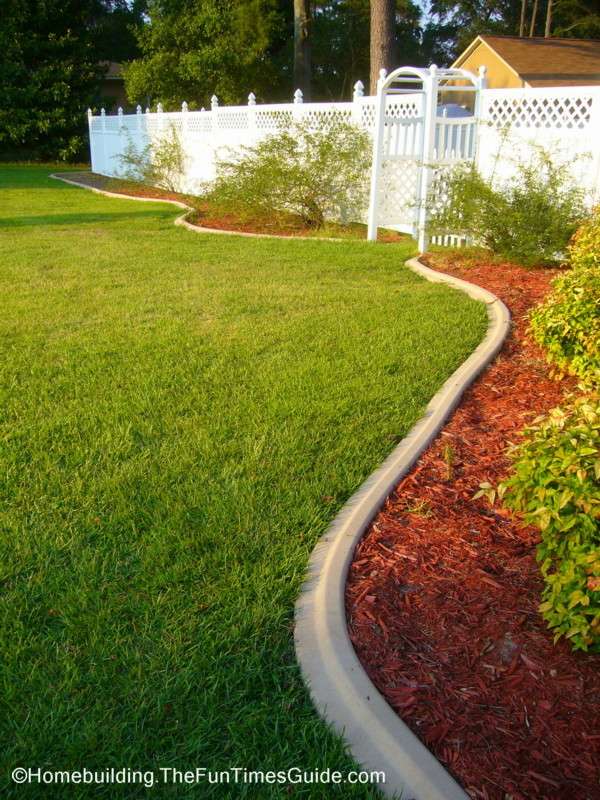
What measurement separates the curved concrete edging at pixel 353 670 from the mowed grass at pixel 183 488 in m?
0.06

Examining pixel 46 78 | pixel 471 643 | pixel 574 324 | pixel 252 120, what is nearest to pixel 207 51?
pixel 46 78

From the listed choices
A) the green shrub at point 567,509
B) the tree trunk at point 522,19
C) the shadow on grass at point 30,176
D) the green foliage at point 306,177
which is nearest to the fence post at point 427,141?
the green foliage at point 306,177

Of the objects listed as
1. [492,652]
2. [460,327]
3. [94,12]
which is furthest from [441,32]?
[492,652]

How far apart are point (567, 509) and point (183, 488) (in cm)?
166

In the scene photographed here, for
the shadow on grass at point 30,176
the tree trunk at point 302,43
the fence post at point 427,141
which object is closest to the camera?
the fence post at point 427,141

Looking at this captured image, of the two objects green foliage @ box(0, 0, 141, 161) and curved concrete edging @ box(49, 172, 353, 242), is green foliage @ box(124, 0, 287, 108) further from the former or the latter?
curved concrete edging @ box(49, 172, 353, 242)

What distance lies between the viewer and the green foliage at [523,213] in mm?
7730

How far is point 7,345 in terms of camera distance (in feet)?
17.9

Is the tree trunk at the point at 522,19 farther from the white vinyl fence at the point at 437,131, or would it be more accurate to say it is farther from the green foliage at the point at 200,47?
the white vinyl fence at the point at 437,131

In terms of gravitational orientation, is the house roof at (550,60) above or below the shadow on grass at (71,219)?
above

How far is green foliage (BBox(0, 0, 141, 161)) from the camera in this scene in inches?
1191

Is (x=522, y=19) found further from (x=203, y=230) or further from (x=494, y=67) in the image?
(x=203, y=230)

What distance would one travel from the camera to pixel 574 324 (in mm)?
4781

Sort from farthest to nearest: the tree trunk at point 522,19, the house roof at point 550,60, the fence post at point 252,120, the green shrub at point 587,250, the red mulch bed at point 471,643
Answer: the tree trunk at point 522,19
the house roof at point 550,60
the fence post at point 252,120
the green shrub at point 587,250
the red mulch bed at point 471,643
